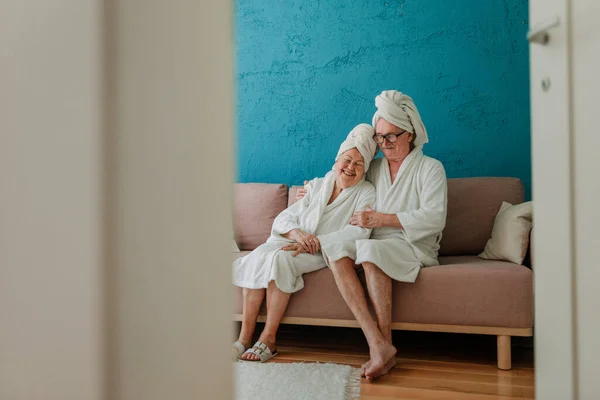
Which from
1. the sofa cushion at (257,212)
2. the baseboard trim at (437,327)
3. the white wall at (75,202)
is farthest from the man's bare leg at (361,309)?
the white wall at (75,202)

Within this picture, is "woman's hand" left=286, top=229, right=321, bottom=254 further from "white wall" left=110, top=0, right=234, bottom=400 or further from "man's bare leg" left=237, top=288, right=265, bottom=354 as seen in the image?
"white wall" left=110, top=0, right=234, bottom=400

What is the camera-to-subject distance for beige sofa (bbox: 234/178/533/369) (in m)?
2.09

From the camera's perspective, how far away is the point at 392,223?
2328 mm

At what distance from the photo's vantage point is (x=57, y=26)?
1.35ft

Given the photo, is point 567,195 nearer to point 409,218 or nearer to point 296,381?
point 296,381

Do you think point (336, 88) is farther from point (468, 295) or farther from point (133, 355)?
point (133, 355)

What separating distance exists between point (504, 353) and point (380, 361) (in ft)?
1.76

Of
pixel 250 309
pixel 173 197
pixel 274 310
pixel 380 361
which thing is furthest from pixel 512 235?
pixel 173 197

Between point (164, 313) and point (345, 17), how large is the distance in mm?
3026

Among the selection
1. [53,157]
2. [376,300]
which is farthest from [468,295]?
[53,157]

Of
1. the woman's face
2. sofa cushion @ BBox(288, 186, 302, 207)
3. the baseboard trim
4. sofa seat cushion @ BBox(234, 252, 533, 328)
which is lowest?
the baseboard trim

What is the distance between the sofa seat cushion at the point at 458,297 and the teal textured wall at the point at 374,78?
3.25ft

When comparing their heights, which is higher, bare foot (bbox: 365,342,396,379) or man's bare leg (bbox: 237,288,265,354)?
man's bare leg (bbox: 237,288,265,354)

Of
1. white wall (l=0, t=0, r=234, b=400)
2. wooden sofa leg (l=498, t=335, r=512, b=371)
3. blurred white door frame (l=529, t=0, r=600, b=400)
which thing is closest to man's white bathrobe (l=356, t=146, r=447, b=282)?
wooden sofa leg (l=498, t=335, r=512, b=371)
